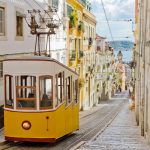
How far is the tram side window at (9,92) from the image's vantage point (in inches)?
587

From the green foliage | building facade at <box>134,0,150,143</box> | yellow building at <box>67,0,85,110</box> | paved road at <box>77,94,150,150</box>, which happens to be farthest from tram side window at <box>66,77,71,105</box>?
the green foliage

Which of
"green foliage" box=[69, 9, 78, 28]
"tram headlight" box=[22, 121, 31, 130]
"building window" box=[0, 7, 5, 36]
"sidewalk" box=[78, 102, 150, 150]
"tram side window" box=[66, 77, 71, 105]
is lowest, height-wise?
"sidewalk" box=[78, 102, 150, 150]

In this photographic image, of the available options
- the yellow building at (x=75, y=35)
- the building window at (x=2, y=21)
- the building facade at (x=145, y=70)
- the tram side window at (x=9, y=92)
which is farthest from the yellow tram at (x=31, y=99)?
the yellow building at (x=75, y=35)

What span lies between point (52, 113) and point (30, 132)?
0.95m

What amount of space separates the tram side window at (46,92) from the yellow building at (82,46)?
2648 cm

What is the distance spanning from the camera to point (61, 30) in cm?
3803

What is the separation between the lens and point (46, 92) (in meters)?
14.8

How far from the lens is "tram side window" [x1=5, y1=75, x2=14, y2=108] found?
1491 cm

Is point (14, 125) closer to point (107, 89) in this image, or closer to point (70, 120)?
point (70, 120)

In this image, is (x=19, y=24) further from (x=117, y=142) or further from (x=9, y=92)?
(x=117, y=142)

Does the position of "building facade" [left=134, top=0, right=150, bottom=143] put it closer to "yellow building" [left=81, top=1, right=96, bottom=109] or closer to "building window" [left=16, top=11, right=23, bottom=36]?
"building window" [left=16, top=11, right=23, bottom=36]

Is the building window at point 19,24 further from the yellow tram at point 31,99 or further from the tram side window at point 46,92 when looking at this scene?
the tram side window at point 46,92

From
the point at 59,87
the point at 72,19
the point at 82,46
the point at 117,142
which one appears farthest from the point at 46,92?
the point at 82,46

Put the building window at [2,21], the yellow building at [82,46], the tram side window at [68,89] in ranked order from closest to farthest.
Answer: the tram side window at [68,89] < the building window at [2,21] < the yellow building at [82,46]
